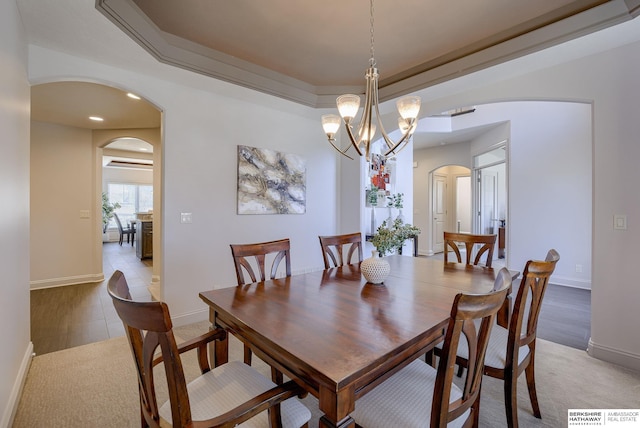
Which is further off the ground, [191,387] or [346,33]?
[346,33]

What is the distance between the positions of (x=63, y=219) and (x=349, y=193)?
A: 15.0 ft

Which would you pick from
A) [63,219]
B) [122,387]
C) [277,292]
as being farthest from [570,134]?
[63,219]

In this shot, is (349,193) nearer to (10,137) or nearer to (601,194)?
(601,194)

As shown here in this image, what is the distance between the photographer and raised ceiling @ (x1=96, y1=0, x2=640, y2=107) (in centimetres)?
215

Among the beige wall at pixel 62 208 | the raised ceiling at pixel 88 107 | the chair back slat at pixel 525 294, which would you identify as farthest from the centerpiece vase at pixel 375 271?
the beige wall at pixel 62 208

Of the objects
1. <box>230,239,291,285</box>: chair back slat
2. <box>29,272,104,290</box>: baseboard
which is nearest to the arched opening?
<box>29,272,104,290</box>: baseboard

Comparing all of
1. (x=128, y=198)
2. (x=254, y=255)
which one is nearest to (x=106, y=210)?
(x=128, y=198)

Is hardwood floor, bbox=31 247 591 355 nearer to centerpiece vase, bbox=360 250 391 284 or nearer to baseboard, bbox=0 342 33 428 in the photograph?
baseboard, bbox=0 342 33 428

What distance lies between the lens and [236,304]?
1.48m

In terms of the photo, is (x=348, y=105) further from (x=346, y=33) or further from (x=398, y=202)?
(x=398, y=202)

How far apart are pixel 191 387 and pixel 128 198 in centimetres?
1128

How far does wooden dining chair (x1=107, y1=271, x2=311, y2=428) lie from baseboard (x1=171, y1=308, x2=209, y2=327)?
5.92 feet

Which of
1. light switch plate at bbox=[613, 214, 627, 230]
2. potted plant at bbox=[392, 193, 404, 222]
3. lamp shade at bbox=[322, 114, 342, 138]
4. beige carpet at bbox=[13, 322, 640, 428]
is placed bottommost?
beige carpet at bbox=[13, 322, 640, 428]

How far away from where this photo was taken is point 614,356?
232 cm
